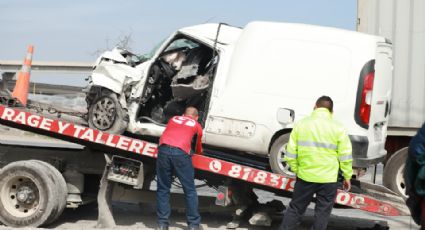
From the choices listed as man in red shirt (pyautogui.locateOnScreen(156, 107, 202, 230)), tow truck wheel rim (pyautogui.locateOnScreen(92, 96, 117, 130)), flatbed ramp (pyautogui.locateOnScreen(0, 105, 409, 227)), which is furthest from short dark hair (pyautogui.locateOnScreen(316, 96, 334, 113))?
tow truck wheel rim (pyautogui.locateOnScreen(92, 96, 117, 130))

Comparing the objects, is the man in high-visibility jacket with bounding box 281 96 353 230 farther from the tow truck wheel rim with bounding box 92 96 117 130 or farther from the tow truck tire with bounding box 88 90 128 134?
the tow truck wheel rim with bounding box 92 96 117 130

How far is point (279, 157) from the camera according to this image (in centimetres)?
688

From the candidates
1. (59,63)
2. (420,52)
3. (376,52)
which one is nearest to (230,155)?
(376,52)

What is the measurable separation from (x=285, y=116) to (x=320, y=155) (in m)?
0.77

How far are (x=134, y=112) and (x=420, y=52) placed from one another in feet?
14.4

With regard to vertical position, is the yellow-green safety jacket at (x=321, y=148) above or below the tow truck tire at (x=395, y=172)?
above

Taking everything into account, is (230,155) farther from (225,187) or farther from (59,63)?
(59,63)

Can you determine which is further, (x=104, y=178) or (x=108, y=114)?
(x=104, y=178)

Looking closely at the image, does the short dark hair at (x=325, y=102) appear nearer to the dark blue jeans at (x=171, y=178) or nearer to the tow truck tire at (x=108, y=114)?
the dark blue jeans at (x=171, y=178)

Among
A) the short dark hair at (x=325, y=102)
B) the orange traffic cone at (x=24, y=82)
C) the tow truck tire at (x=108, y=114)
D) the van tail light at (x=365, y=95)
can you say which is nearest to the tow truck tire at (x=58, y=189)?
the tow truck tire at (x=108, y=114)

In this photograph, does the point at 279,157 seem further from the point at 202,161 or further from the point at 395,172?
the point at 395,172

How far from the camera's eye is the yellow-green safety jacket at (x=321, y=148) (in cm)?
621

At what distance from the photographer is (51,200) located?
23.2 ft

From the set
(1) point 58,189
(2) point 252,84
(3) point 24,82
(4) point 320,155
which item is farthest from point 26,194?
(4) point 320,155
